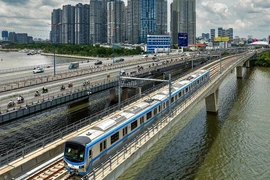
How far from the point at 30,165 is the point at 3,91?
26872mm

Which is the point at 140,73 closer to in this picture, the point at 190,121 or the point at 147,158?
the point at 190,121

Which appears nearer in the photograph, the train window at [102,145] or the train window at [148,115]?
the train window at [102,145]

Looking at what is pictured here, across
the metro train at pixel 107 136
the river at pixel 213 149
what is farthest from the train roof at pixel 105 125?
the river at pixel 213 149


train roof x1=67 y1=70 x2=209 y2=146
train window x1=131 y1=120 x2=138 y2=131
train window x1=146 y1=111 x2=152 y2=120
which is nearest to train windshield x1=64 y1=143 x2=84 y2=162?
train roof x1=67 y1=70 x2=209 y2=146

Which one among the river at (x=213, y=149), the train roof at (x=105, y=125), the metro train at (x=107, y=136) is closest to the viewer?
the metro train at (x=107, y=136)

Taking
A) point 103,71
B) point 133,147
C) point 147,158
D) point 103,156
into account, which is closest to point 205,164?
point 147,158

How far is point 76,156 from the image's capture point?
18.6 metres

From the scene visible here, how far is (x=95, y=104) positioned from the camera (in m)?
56.6

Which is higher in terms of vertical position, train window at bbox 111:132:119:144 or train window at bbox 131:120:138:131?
train window at bbox 131:120:138:131

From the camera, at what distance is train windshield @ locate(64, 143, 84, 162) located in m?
18.5

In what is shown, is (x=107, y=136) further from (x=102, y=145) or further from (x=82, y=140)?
(x=82, y=140)

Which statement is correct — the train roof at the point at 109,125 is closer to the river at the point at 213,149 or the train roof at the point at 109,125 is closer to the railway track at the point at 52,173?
the railway track at the point at 52,173

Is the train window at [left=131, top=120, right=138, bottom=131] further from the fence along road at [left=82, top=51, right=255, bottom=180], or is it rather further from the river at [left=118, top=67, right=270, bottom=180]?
the river at [left=118, top=67, right=270, bottom=180]

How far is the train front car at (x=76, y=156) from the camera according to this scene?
1852cm
